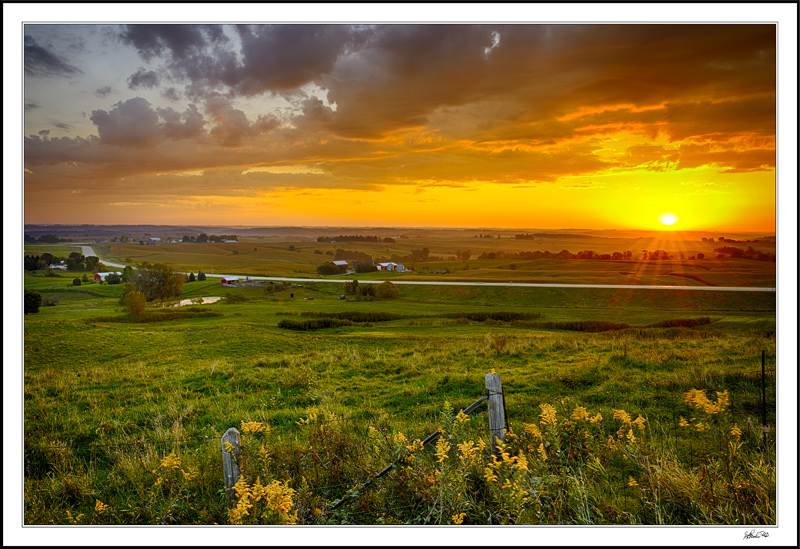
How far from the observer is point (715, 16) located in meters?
4.08

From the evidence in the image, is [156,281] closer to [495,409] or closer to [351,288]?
[351,288]

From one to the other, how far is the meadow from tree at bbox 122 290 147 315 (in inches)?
382

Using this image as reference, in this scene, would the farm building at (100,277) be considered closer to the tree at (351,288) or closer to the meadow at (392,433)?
the meadow at (392,433)

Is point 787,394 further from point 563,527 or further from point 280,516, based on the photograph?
point 280,516

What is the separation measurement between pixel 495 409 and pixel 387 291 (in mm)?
38736

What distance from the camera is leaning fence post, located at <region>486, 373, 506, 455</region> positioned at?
11.6ft

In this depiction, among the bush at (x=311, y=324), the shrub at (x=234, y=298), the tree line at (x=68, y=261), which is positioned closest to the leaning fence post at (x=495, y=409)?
the tree line at (x=68, y=261)

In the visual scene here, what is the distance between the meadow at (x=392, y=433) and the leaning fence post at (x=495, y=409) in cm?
15

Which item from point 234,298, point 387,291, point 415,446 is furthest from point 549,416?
point 387,291

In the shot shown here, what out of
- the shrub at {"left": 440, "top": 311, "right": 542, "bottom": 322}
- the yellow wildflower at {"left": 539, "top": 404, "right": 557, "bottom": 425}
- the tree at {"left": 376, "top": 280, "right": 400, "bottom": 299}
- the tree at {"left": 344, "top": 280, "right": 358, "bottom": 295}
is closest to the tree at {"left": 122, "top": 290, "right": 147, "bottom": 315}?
the tree at {"left": 344, "top": 280, "right": 358, "bottom": 295}

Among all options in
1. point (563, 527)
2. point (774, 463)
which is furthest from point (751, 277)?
point (563, 527)

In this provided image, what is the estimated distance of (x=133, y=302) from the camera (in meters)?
29.2

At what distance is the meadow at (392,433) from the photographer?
10.5 ft

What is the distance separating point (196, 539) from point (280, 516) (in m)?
0.89
